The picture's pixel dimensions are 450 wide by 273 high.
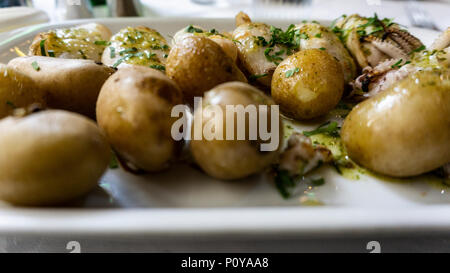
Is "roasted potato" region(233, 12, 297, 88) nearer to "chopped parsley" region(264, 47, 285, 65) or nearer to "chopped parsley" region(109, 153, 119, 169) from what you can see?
"chopped parsley" region(264, 47, 285, 65)

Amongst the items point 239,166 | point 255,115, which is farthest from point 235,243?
point 255,115

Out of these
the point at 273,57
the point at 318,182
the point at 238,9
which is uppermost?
the point at 238,9

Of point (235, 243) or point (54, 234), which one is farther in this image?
point (235, 243)

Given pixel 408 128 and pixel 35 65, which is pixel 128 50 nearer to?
pixel 35 65

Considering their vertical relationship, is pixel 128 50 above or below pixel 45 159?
above

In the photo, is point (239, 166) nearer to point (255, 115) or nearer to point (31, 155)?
point (255, 115)

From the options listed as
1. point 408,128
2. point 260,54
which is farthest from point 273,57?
point 408,128

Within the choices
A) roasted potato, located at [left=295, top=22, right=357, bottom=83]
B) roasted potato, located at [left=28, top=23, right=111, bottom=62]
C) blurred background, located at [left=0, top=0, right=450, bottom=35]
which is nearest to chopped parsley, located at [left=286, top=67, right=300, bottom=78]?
roasted potato, located at [left=295, top=22, right=357, bottom=83]
